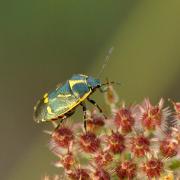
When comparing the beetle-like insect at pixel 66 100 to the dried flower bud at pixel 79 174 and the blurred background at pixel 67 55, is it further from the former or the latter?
the blurred background at pixel 67 55

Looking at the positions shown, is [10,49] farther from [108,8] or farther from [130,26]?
[130,26]

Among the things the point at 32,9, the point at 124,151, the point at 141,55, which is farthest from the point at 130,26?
the point at 124,151

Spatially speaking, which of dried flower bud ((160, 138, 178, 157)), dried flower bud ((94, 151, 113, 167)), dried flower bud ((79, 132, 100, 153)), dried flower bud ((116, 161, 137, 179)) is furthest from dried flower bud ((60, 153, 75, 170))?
dried flower bud ((160, 138, 178, 157))

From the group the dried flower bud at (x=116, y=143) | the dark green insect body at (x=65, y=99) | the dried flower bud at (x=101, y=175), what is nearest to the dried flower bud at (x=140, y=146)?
the dried flower bud at (x=116, y=143)

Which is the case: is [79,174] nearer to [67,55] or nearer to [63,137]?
[63,137]

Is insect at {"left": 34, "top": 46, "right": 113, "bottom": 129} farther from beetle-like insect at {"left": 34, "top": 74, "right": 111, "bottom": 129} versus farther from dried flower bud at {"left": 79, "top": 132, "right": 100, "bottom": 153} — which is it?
dried flower bud at {"left": 79, "top": 132, "right": 100, "bottom": 153}
